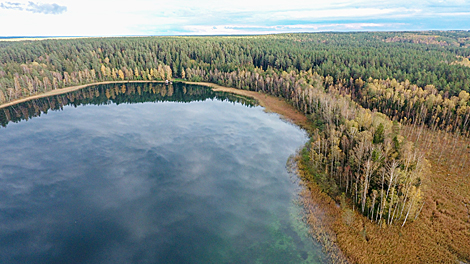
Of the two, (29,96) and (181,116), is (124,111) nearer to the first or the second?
(181,116)

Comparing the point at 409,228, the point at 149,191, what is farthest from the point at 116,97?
the point at 409,228

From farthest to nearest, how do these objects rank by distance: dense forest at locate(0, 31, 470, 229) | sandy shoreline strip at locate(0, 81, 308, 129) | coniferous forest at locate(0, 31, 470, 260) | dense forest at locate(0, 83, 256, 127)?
1. dense forest at locate(0, 83, 256, 127)
2. sandy shoreline strip at locate(0, 81, 308, 129)
3. dense forest at locate(0, 31, 470, 229)
4. coniferous forest at locate(0, 31, 470, 260)

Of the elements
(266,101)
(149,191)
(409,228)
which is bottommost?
(149,191)

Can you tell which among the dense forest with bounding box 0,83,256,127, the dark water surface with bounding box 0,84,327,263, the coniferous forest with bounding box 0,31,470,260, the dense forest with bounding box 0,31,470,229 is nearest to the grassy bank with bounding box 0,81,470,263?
the coniferous forest with bounding box 0,31,470,260

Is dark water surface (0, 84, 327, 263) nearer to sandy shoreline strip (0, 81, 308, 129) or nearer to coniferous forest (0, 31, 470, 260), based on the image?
sandy shoreline strip (0, 81, 308, 129)

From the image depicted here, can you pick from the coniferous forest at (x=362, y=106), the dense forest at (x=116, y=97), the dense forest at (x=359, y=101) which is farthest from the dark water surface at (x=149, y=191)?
the dense forest at (x=359, y=101)

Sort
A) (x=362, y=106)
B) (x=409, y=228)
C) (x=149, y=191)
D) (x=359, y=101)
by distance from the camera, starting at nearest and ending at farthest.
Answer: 1. (x=409, y=228)
2. (x=149, y=191)
3. (x=362, y=106)
4. (x=359, y=101)

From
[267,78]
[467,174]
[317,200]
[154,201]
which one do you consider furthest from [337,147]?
[267,78]

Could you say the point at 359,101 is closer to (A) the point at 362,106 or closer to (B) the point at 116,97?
(A) the point at 362,106

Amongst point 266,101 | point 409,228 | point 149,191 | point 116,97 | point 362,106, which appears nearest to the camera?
point 409,228
